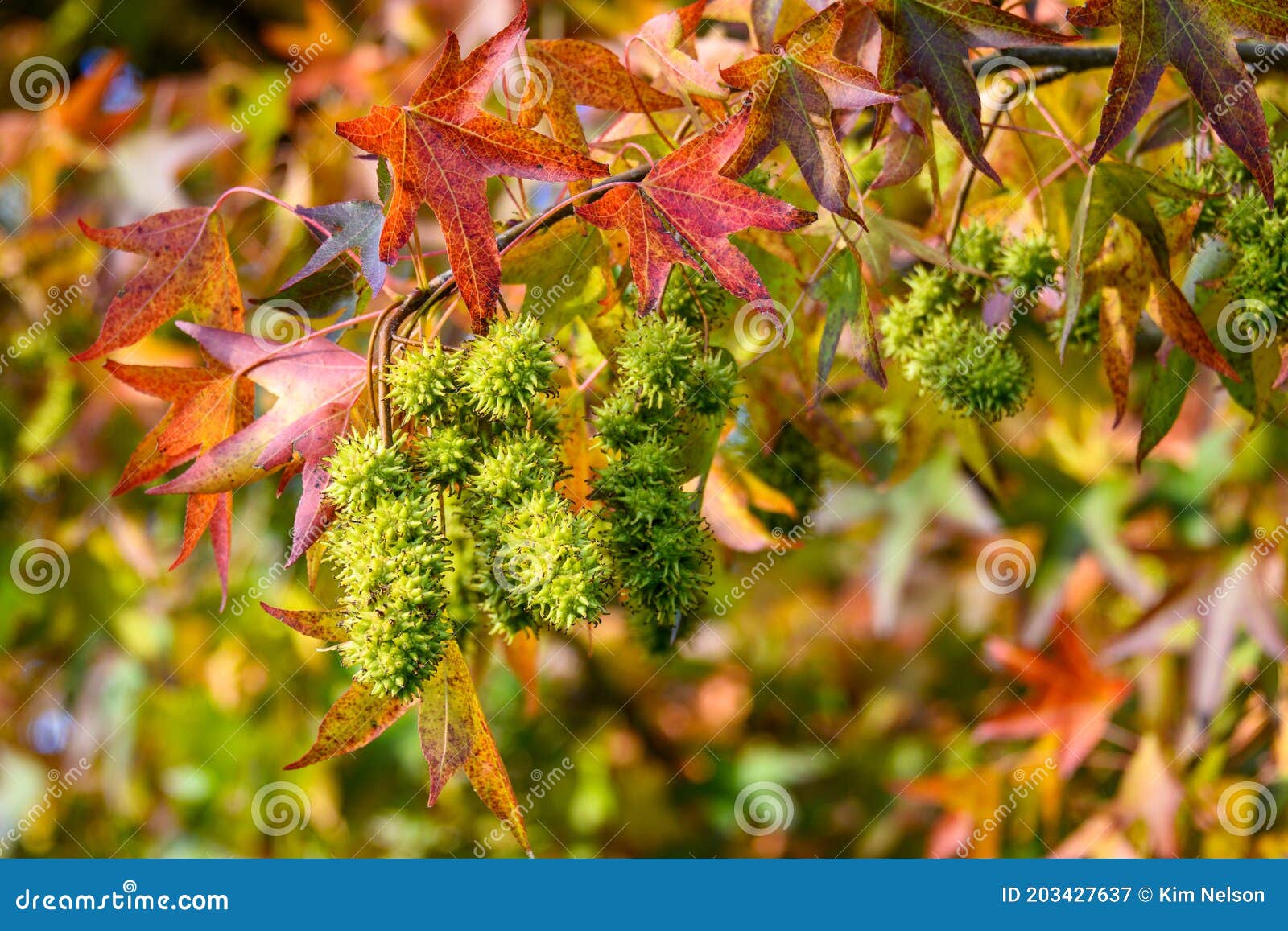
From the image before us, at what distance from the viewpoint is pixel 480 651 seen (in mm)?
2471

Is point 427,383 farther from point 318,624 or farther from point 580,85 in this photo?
point 580,85

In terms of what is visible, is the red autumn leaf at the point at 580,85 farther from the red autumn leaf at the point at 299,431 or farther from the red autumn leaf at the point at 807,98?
the red autumn leaf at the point at 299,431

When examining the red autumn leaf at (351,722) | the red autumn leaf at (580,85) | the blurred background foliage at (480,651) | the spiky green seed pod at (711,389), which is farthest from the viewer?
the blurred background foliage at (480,651)

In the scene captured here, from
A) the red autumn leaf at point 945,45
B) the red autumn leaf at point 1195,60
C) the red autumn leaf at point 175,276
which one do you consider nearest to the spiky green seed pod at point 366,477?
the red autumn leaf at point 175,276

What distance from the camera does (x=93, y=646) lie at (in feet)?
12.3

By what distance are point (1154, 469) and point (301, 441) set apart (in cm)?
267

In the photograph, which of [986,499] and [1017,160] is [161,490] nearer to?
[1017,160]

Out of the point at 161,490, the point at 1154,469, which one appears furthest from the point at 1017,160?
the point at 1154,469

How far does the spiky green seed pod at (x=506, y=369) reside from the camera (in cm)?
128

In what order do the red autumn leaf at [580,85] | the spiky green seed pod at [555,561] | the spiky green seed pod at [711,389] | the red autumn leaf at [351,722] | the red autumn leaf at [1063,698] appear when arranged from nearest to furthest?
the spiky green seed pod at [555,561] < the red autumn leaf at [351,722] < the spiky green seed pod at [711,389] < the red autumn leaf at [580,85] < the red autumn leaf at [1063,698]

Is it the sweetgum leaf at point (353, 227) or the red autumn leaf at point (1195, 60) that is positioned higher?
the red autumn leaf at point (1195, 60)

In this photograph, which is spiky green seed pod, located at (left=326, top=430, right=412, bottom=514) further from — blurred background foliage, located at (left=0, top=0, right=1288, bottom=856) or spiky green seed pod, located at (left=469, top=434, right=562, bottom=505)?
blurred background foliage, located at (left=0, top=0, right=1288, bottom=856)

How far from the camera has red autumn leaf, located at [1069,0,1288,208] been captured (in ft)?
4.38

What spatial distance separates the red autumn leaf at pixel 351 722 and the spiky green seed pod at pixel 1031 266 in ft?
3.58
